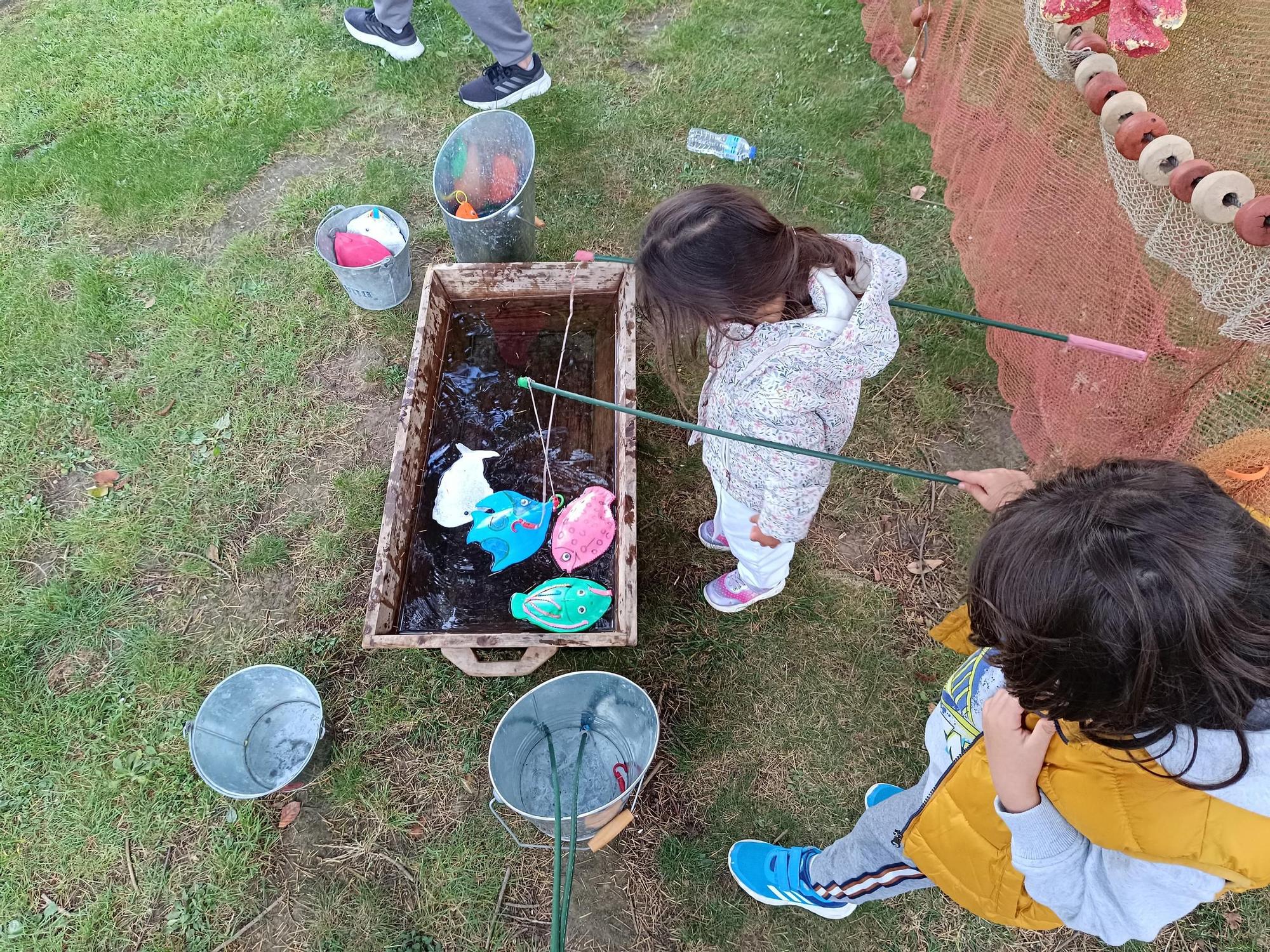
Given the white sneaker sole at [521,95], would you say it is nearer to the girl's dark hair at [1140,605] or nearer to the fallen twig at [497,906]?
the fallen twig at [497,906]

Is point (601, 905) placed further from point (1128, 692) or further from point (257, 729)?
point (1128, 692)

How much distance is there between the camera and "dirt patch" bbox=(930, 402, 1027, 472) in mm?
3037

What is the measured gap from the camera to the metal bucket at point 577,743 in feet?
7.32

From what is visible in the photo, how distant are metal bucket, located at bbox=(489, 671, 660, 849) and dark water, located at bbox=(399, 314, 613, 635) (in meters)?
0.27

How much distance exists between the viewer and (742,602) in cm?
273

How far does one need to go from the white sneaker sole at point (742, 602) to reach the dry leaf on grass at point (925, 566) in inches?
21.5

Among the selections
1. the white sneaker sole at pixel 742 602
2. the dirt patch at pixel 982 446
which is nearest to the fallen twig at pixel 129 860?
the white sneaker sole at pixel 742 602

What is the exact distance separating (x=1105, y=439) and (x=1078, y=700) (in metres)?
1.61

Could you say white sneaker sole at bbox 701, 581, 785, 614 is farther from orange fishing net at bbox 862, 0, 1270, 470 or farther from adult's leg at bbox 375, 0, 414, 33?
adult's leg at bbox 375, 0, 414, 33

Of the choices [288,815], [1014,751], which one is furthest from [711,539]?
[288,815]

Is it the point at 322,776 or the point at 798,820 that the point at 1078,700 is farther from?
the point at 322,776

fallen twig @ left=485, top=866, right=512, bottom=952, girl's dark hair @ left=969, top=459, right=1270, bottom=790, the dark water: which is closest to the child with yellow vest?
girl's dark hair @ left=969, top=459, right=1270, bottom=790

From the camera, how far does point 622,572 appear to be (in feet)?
7.63

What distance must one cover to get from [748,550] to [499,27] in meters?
3.34
